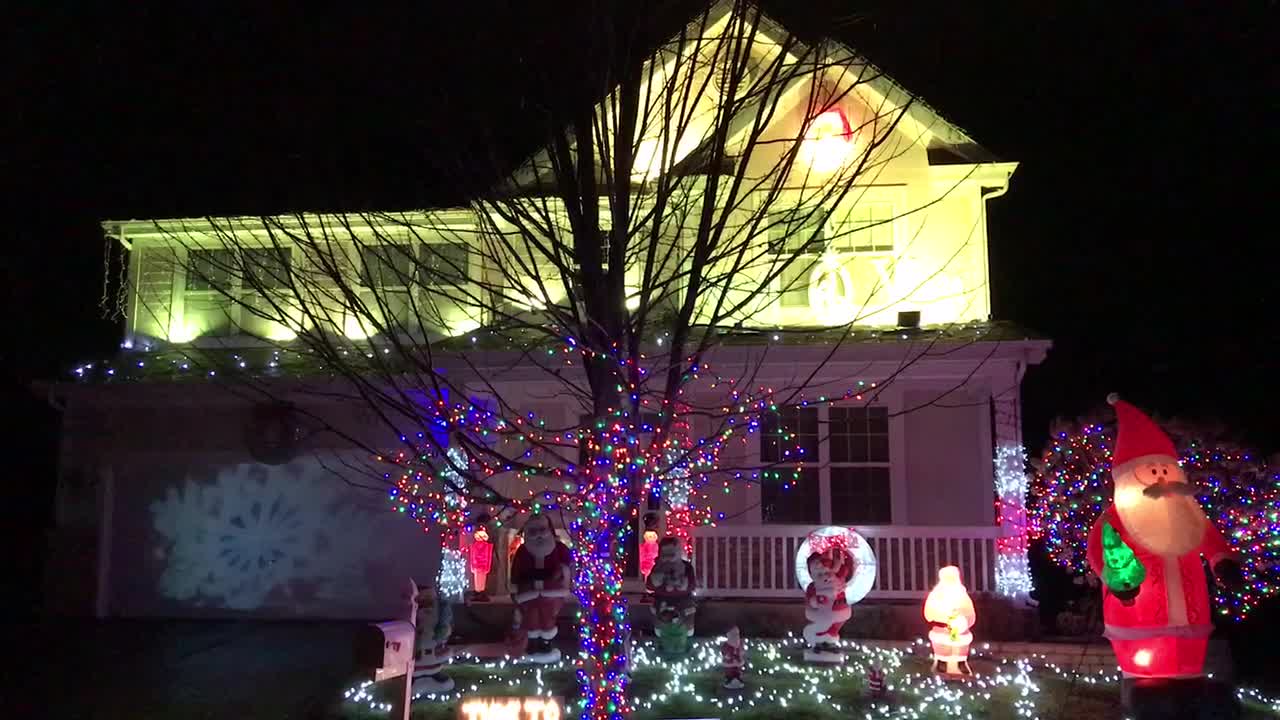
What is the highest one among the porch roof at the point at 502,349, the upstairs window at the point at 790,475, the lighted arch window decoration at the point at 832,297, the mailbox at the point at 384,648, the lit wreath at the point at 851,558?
the lighted arch window decoration at the point at 832,297

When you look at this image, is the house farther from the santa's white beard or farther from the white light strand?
the santa's white beard

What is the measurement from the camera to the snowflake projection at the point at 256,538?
12.3m

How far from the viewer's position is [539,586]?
30.6 feet

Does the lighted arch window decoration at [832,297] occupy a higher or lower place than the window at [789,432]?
higher

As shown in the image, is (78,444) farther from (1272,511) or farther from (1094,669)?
(1272,511)

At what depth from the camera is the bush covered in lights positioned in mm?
9398

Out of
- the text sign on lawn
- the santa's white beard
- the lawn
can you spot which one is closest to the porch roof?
the santa's white beard

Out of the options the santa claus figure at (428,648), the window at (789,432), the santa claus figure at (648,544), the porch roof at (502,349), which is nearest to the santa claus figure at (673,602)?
the santa claus figure at (648,544)

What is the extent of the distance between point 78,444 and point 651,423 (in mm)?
11254

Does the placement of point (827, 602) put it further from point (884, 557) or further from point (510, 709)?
point (510, 709)

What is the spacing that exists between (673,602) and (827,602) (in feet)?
4.94

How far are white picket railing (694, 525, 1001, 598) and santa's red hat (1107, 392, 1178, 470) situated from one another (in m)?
3.68

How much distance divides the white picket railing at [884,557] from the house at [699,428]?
0.03m

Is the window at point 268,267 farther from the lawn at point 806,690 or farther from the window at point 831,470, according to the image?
the window at point 831,470
